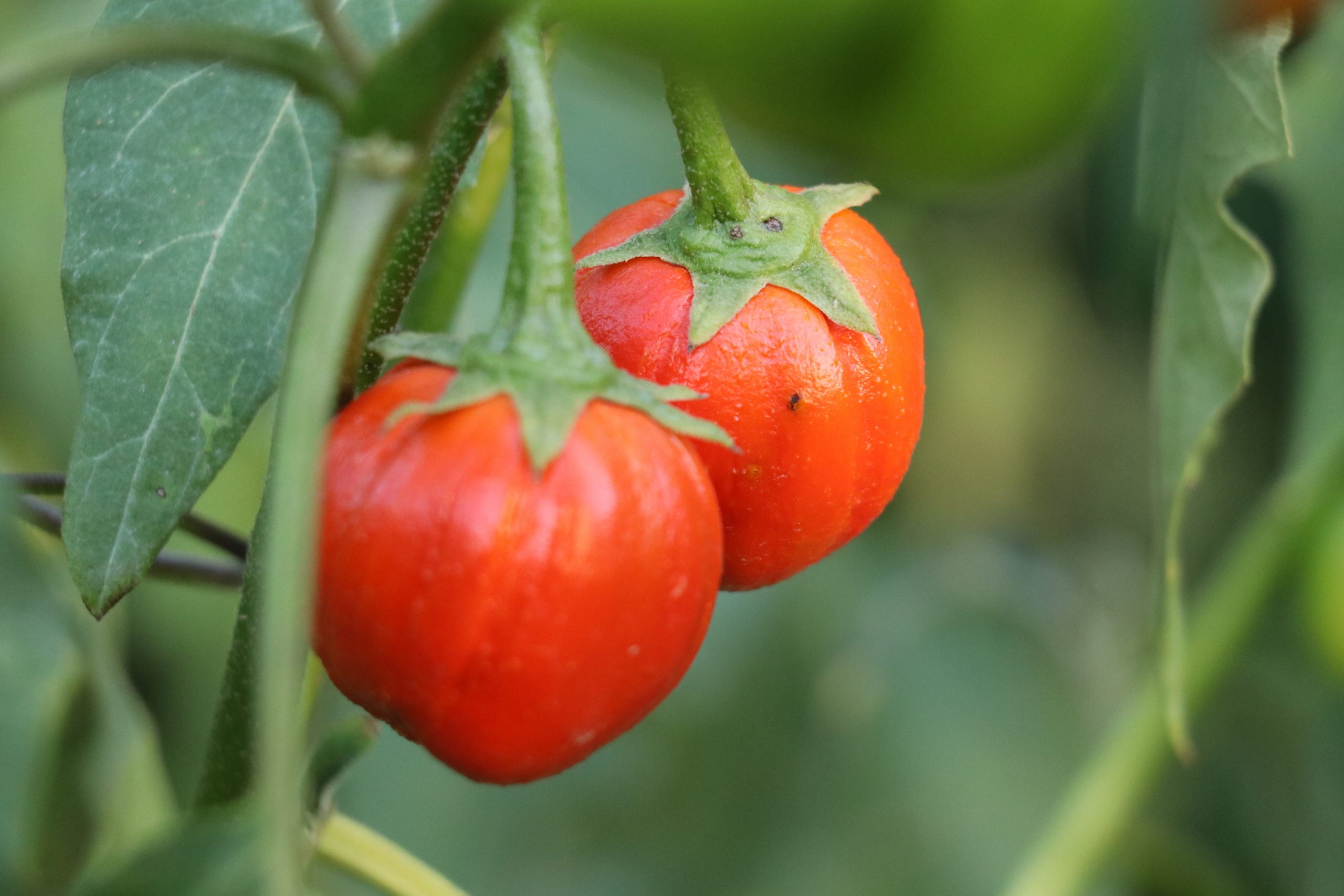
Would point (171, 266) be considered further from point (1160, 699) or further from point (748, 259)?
point (1160, 699)

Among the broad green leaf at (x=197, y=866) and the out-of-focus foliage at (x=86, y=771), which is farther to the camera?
the out-of-focus foliage at (x=86, y=771)

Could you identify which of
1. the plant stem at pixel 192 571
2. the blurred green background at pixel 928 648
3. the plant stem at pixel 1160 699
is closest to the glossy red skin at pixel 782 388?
the plant stem at pixel 192 571

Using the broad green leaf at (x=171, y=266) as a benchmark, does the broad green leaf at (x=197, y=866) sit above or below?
below

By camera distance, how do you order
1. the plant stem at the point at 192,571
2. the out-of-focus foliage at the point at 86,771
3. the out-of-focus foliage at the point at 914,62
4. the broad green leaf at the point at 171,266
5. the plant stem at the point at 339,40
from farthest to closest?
the out-of-focus foliage at the point at 86,771 < the plant stem at the point at 192,571 < the broad green leaf at the point at 171,266 < the plant stem at the point at 339,40 < the out-of-focus foliage at the point at 914,62

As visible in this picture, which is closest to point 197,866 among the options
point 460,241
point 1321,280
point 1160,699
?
point 460,241

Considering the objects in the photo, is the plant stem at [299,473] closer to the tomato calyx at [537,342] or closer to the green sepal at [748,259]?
the tomato calyx at [537,342]

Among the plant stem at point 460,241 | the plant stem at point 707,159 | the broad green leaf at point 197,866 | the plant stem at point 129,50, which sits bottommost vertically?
the broad green leaf at point 197,866

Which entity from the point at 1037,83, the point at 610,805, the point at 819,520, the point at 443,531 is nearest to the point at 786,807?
the point at 610,805
